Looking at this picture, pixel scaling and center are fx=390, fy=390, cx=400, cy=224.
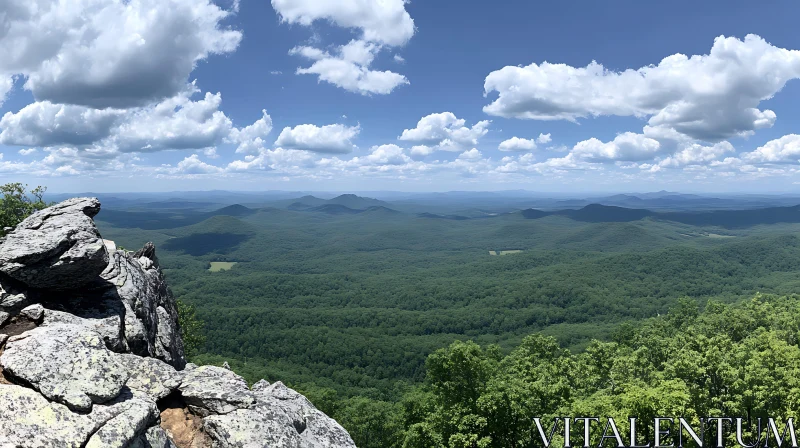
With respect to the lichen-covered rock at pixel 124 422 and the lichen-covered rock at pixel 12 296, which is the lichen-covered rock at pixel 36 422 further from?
the lichen-covered rock at pixel 12 296

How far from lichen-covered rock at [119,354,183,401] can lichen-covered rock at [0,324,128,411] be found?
2.17 metres

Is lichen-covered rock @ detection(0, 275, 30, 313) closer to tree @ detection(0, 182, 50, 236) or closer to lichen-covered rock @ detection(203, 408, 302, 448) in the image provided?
lichen-covered rock @ detection(203, 408, 302, 448)

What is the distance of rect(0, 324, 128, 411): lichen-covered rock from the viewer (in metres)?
12.8


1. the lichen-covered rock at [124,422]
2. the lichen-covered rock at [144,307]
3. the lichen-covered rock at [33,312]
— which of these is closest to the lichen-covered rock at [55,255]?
the lichen-covered rock at [33,312]

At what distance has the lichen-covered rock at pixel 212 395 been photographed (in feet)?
52.1

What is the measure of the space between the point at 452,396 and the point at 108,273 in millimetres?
25390

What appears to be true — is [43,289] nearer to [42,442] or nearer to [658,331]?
[42,442]

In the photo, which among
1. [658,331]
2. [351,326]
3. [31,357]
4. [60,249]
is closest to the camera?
[31,357]

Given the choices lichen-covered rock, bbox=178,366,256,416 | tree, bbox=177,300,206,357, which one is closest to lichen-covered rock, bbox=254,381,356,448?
lichen-covered rock, bbox=178,366,256,416

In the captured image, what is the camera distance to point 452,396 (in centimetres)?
3153

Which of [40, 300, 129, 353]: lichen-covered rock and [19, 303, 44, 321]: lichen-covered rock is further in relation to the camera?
[40, 300, 129, 353]: lichen-covered rock

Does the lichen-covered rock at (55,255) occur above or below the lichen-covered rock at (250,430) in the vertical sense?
above

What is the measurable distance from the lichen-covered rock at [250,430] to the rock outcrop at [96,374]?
4cm

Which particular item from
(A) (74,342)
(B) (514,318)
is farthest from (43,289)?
(B) (514,318)
